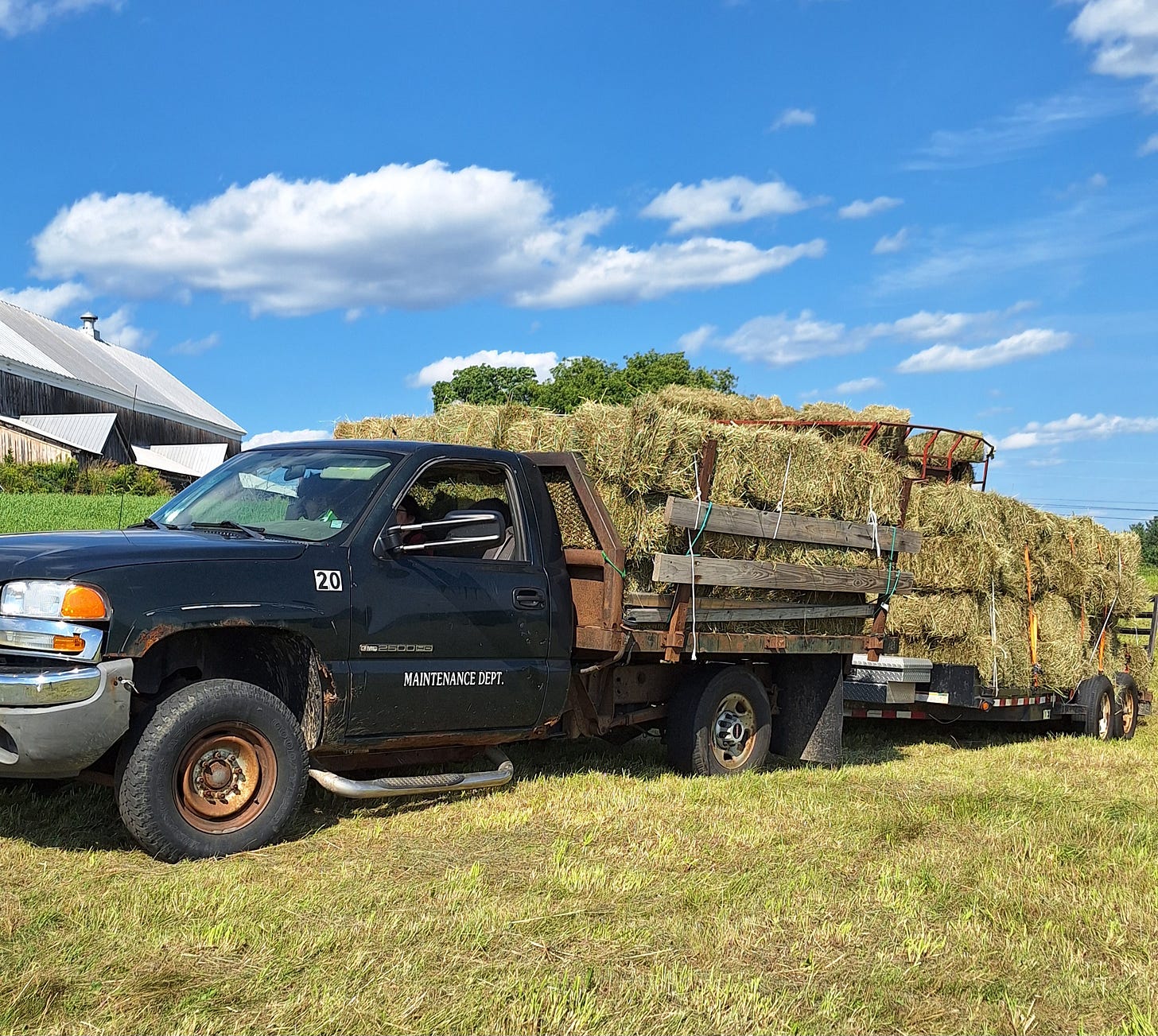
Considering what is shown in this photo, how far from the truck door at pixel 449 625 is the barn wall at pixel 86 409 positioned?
121ft

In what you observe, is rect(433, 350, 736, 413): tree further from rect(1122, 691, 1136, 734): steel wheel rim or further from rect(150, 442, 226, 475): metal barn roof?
rect(1122, 691, 1136, 734): steel wheel rim

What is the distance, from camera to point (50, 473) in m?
44.6

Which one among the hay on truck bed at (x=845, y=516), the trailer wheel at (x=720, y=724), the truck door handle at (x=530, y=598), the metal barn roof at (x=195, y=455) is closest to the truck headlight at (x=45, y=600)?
the truck door handle at (x=530, y=598)

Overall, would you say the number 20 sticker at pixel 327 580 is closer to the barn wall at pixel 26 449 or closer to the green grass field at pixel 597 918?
the green grass field at pixel 597 918

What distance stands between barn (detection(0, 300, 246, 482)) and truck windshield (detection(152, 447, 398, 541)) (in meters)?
36.7

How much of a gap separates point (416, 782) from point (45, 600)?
2235 mm

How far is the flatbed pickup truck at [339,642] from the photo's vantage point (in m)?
5.43

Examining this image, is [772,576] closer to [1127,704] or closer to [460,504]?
[460,504]


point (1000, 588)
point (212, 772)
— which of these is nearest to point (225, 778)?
point (212, 772)

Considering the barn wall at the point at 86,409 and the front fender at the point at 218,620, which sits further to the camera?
the barn wall at the point at 86,409

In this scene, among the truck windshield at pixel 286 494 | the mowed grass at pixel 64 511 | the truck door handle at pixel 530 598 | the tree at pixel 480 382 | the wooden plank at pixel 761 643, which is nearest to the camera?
the truck windshield at pixel 286 494

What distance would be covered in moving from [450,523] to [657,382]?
48623 mm

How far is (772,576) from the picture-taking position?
842cm

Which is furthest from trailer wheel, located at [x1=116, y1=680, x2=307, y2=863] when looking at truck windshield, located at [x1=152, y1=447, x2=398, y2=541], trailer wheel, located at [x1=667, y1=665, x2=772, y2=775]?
trailer wheel, located at [x1=667, y1=665, x2=772, y2=775]
